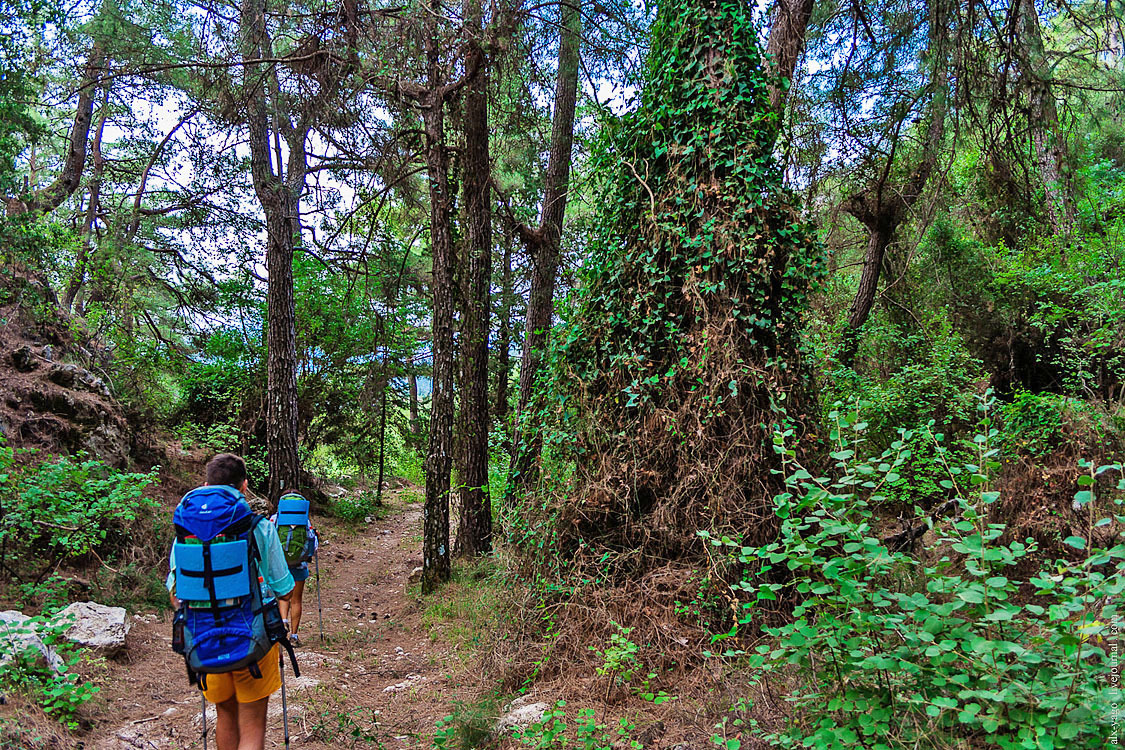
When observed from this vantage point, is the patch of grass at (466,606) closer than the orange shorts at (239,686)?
No

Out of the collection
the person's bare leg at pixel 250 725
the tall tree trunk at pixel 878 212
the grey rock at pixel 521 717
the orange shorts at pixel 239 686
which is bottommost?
the grey rock at pixel 521 717

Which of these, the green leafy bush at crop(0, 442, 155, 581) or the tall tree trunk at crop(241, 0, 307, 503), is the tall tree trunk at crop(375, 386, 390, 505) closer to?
the tall tree trunk at crop(241, 0, 307, 503)

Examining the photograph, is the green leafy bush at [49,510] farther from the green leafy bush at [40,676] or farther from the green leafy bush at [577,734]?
the green leafy bush at [577,734]

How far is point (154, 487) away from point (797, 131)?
420 inches

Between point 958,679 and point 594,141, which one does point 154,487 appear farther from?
point 958,679

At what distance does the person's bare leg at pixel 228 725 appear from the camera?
3508 mm

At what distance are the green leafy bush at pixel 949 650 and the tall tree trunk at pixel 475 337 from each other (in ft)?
19.7

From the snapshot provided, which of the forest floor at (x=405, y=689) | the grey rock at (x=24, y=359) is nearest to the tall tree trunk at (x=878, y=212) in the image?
the forest floor at (x=405, y=689)

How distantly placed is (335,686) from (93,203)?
12.0 metres

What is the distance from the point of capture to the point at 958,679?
2.38 metres

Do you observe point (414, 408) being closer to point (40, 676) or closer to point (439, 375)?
point (439, 375)

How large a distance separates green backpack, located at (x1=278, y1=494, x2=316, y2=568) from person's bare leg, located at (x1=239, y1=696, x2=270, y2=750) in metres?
2.69

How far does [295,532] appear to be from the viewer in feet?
20.5

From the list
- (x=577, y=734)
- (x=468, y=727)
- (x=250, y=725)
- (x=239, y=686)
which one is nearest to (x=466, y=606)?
(x=468, y=727)
